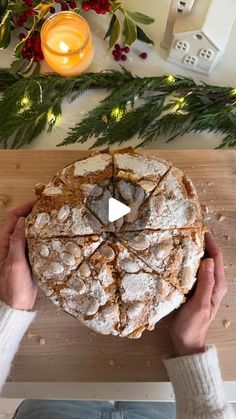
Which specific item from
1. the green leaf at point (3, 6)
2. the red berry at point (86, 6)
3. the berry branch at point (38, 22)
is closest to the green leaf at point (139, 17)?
the berry branch at point (38, 22)

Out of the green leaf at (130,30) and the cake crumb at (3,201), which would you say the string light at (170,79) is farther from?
the cake crumb at (3,201)

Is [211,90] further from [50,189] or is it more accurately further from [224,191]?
[50,189]

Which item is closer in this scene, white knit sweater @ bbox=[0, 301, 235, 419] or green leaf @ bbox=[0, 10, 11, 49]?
white knit sweater @ bbox=[0, 301, 235, 419]

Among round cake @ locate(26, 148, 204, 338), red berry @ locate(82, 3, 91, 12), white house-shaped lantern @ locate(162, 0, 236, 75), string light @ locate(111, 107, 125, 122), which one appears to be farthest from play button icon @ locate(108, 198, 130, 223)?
red berry @ locate(82, 3, 91, 12)

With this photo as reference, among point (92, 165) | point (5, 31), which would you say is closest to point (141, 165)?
point (92, 165)

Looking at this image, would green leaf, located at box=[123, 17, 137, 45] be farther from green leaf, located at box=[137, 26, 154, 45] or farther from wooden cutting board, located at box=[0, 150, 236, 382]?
wooden cutting board, located at box=[0, 150, 236, 382]

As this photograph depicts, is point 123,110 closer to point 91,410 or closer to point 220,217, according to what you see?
point 220,217

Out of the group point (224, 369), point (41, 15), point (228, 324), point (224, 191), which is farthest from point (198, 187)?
point (41, 15)
